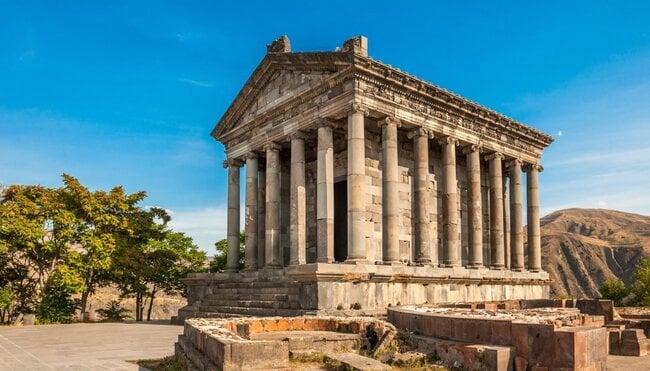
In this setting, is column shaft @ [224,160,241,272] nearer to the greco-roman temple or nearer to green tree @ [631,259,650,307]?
the greco-roman temple

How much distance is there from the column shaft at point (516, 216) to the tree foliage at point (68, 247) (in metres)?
18.5

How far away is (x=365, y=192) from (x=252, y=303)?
6.75 meters

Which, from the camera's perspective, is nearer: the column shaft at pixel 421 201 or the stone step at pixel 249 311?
the stone step at pixel 249 311

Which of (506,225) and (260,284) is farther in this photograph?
(506,225)

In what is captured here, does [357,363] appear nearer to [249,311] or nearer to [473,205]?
[249,311]

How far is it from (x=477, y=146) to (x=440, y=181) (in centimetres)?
257

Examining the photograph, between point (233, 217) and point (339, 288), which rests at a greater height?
point (233, 217)

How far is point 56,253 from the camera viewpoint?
2555cm

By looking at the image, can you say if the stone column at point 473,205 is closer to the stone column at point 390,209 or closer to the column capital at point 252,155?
the stone column at point 390,209

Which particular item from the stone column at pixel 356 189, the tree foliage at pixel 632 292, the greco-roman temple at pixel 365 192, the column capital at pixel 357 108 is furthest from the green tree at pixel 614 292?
the column capital at pixel 357 108

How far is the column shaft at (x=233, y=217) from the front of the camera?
27.6 metres

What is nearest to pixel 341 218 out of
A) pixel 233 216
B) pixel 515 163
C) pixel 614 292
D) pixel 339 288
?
pixel 233 216

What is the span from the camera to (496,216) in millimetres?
27125

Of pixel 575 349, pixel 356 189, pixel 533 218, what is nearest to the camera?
pixel 575 349
